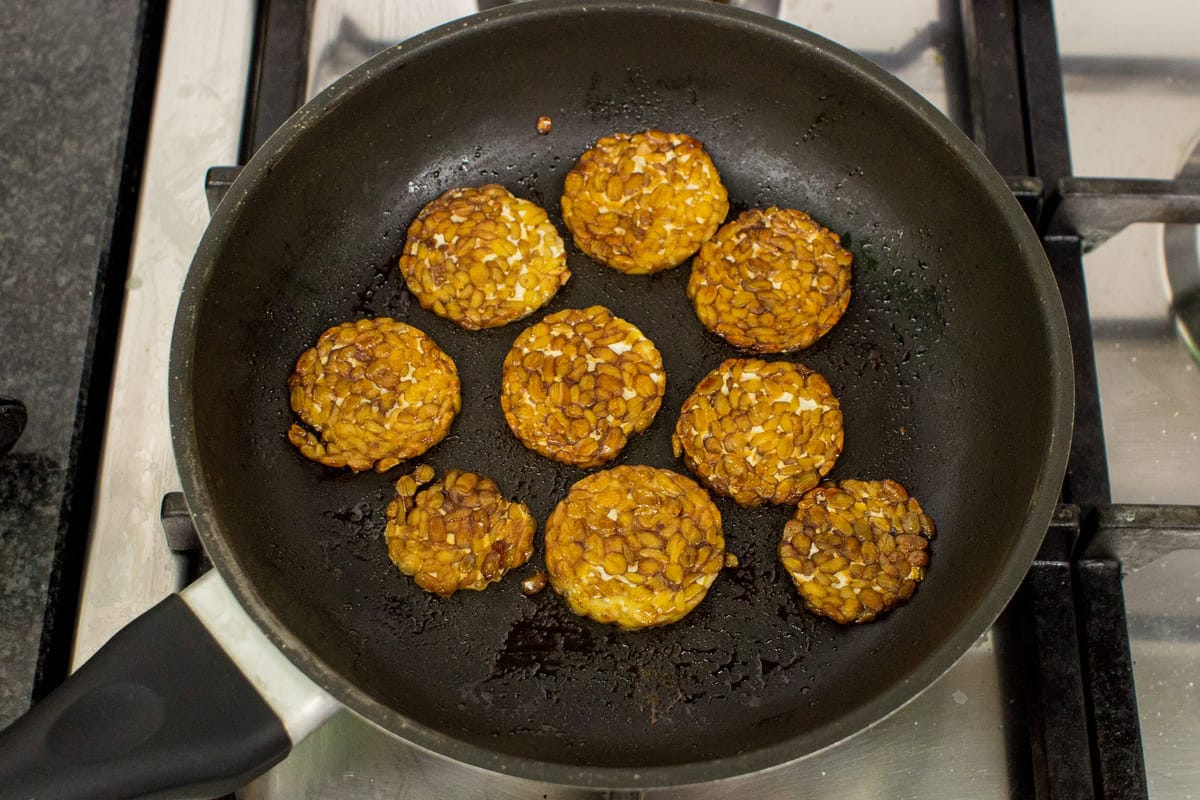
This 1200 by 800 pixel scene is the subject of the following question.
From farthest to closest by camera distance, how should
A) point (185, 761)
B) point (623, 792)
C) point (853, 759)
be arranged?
point (853, 759), point (623, 792), point (185, 761)

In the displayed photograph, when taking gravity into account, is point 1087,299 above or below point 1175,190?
below

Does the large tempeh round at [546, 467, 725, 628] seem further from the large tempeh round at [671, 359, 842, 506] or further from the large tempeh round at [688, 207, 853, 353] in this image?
the large tempeh round at [688, 207, 853, 353]

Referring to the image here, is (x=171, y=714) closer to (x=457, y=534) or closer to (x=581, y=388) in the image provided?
(x=457, y=534)

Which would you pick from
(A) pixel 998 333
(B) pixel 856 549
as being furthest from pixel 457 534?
(A) pixel 998 333

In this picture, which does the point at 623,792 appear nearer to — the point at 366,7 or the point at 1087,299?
the point at 1087,299

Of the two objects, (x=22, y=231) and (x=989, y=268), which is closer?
(x=989, y=268)

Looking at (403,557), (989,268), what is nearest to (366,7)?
(403,557)

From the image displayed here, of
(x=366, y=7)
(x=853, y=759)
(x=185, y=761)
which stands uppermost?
(x=366, y=7)

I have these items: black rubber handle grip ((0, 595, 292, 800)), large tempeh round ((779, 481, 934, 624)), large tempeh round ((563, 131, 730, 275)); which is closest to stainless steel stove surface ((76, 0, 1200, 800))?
large tempeh round ((779, 481, 934, 624))
